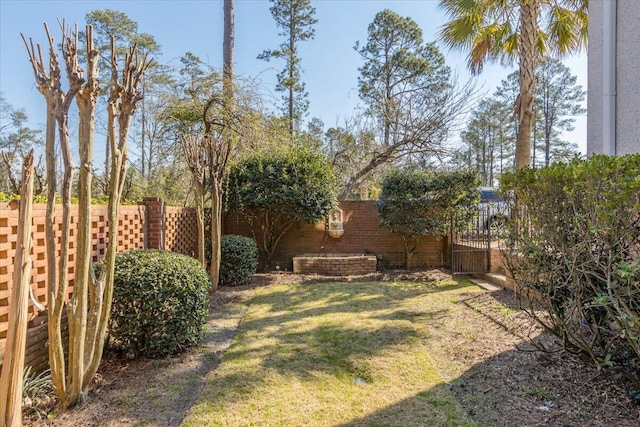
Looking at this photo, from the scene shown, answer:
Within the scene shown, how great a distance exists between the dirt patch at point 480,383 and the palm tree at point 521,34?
4381mm

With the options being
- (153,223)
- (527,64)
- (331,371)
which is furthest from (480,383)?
(527,64)

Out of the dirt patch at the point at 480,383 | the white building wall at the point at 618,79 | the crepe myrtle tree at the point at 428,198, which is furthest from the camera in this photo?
the crepe myrtle tree at the point at 428,198

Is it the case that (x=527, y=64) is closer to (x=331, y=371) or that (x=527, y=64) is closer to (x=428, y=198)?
→ (x=428, y=198)

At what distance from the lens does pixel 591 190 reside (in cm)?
279

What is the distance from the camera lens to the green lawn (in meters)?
2.73

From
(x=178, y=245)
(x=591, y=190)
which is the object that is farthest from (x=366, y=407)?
(x=178, y=245)

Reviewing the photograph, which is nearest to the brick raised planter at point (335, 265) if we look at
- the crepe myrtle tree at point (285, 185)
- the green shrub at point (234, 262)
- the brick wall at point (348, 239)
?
the brick wall at point (348, 239)

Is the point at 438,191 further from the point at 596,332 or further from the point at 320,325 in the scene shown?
the point at 596,332

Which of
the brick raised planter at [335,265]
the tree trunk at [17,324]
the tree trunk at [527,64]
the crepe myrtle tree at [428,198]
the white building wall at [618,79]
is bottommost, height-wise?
the brick raised planter at [335,265]

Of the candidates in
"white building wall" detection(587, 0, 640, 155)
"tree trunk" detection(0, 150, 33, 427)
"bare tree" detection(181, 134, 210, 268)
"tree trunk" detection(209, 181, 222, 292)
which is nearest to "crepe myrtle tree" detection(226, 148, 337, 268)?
"tree trunk" detection(209, 181, 222, 292)

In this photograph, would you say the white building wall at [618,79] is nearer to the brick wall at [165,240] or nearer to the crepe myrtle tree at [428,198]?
the crepe myrtle tree at [428,198]

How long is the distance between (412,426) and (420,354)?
1409 millimetres

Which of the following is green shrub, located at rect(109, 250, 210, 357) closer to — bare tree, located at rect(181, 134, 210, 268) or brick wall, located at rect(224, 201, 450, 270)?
bare tree, located at rect(181, 134, 210, 268)

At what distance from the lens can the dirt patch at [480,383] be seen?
8.79 feet
